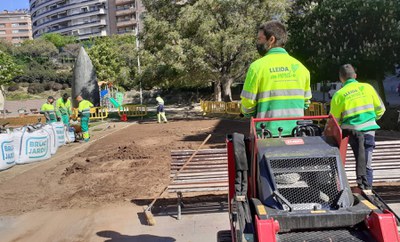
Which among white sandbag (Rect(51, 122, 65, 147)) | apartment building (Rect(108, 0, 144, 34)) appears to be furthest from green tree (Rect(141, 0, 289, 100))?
apartment building (Rect(108, 0, 144, 34))

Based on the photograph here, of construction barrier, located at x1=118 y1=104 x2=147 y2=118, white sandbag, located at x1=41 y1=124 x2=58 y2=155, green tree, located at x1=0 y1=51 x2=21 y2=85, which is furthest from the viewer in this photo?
green tree, located at x1=0 y1=51 x2=21 y2=85

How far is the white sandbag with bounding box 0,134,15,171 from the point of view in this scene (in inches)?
415

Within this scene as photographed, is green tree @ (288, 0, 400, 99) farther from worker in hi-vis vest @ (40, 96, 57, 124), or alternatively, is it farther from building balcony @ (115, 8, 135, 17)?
building balcony @ (115, 8, 135, 17)

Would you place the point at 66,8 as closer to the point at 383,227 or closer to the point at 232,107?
the point at 232,107

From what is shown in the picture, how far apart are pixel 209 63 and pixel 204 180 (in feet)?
63.4

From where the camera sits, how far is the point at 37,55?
273ft

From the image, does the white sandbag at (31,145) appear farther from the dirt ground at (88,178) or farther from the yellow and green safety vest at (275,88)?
the yellow and green safety vest at (275,88)

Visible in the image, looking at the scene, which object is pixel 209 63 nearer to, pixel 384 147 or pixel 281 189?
pixel 384 147

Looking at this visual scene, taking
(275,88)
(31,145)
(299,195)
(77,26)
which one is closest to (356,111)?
(275,88)

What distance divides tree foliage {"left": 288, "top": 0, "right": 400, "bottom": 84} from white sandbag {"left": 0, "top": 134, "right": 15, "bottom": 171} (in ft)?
36.6

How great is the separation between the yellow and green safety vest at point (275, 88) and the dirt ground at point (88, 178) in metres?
3.97

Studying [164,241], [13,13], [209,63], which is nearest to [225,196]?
[164,241]

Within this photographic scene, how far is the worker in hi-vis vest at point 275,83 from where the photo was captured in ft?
12.7

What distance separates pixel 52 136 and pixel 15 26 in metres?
168
